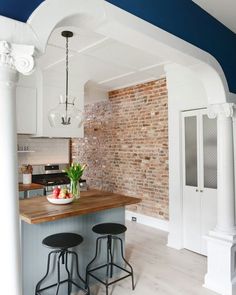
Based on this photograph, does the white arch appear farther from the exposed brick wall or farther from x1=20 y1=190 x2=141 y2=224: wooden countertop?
the exposed brick wall

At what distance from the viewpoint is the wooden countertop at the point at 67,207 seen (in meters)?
2.36

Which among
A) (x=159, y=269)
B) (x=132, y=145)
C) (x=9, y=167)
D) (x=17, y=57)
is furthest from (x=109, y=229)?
(x=132, y=145)

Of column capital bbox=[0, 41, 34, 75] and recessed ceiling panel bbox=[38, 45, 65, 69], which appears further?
recessed ceiling panel bbox=[38, 45, 65, 69]

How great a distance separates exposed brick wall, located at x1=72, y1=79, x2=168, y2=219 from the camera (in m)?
4.95

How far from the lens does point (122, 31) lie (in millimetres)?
2012

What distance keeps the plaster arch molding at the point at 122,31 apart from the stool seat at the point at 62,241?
5.48 feet

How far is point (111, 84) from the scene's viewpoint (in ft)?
A: 18.1

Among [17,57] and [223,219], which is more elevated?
[17,57]

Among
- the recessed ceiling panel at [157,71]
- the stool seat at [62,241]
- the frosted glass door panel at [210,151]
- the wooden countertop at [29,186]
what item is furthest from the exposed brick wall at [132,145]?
the stool seat at [62,241]

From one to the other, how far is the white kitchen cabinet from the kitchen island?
5.82ft

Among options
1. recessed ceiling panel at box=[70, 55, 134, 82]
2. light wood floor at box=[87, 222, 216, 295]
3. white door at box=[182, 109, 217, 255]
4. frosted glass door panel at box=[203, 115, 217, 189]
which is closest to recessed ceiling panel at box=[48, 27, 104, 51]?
recessed ceiling panel at box=[70, 55, 134, 82]

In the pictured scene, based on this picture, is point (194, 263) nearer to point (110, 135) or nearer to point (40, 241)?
point (40, 241)

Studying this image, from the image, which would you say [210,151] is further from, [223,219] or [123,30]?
[123,30]

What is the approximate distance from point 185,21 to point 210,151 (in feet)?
6.51
